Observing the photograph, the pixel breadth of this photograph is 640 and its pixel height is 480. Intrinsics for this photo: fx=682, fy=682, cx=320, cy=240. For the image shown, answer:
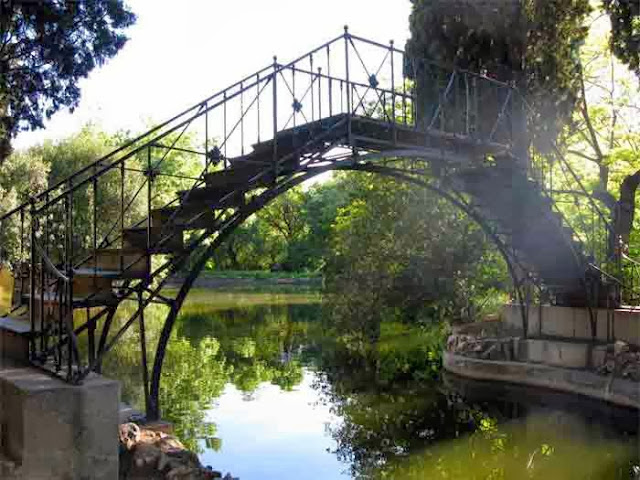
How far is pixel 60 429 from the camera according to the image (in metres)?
6.26

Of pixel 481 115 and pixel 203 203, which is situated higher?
pixel 481 115

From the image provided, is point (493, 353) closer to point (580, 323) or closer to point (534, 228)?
point (580, 323)

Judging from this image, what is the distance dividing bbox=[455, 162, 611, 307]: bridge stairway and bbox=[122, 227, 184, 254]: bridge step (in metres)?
6.23

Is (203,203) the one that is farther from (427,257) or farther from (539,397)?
(427,257)

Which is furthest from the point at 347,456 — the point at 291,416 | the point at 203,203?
the point at 203,203

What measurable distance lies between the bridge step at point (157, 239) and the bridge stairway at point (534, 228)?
6.23 m

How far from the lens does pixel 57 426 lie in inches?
246

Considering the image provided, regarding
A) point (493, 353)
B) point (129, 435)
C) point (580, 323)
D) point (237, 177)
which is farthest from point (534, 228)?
point (129, 435)

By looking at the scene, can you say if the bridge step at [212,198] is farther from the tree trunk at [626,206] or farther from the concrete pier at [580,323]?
the tree trunk at [626,206]

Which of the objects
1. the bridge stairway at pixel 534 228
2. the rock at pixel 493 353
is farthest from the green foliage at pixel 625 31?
the rock at pixel 493 353

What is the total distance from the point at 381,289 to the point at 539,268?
5.13 metres

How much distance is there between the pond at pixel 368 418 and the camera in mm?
9867

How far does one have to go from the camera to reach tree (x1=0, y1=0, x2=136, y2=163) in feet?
46.0

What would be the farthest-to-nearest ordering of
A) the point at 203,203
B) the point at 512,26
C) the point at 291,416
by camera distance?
the point at 512,26
the point at 291,416
the point at 203,203
